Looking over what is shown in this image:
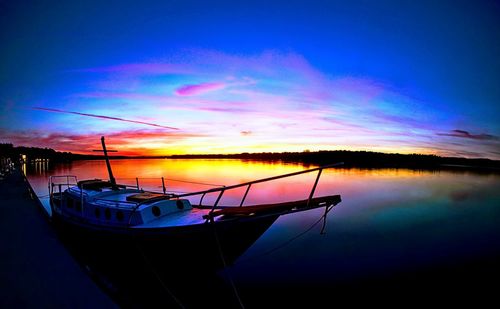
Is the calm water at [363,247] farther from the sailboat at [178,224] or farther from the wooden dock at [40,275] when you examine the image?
the wooden dock at [40,275]

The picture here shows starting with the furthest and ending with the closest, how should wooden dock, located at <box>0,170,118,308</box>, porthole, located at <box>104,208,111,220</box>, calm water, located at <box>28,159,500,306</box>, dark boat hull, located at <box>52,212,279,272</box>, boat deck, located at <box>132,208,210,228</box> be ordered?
calm water, located at <box>28,159,500,306</box>, porthole, located at <box>104,208,111,220</box>, boat deck, located at <box>132,208,210,228</box>, dark boat hull, located at <box>52,212,279,272</box>, wooden dock, located at <box>0,170,118,308</box>

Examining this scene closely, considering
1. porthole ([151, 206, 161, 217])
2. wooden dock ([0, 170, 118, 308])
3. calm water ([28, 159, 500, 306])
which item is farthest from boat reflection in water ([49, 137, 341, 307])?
calm water ([28, 159, 500, 306])

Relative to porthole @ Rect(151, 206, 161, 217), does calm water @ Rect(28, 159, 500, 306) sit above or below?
below

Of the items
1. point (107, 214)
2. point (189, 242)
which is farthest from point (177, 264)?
point (107, 214)

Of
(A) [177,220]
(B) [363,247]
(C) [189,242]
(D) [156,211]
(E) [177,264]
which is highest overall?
(D) [156,211]

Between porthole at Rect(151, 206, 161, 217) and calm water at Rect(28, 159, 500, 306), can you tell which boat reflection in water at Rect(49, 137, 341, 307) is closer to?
porthole at Rect(151, 206, 161, 217)

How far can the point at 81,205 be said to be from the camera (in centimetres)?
1271

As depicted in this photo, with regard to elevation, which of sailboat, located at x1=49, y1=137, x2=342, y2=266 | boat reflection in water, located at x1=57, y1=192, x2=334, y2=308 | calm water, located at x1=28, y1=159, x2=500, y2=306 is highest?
sailboat, located at x1=49, y1=137, x2=342, y2=266

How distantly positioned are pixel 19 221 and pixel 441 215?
34395mm

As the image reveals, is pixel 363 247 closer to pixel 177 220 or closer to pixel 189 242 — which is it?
pixel 189 242

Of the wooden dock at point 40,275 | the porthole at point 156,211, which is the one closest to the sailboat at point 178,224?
the porthole at point 156,211

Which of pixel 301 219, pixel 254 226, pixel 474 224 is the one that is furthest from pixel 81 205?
pixel 474 224

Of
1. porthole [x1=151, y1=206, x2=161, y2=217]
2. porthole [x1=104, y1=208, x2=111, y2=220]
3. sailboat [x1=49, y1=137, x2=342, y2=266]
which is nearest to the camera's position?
sailboat [x1=49, y1=137, x2=342, y2=266]

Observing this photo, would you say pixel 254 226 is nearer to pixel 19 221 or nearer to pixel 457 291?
pixel 457 291
